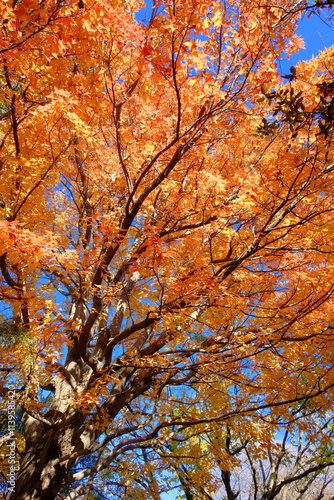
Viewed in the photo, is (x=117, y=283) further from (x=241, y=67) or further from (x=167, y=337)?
(x=241, y=67)

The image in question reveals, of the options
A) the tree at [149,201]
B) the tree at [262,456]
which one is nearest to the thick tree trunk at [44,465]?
the tree at [149,201]

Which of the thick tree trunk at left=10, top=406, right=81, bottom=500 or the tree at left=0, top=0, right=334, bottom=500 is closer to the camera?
the tree at left=0, top=0, right=334, bottom=500

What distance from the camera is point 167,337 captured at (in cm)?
514

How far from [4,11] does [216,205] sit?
3404 millimetres

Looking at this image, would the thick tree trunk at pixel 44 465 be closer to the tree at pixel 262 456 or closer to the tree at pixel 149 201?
the tree at pixel 149 201

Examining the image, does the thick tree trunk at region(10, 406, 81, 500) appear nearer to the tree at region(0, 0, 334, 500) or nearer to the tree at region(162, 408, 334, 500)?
the tree at region(0, 0, 334, 500)

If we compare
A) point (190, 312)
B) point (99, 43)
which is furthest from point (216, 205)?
point (99, 43)

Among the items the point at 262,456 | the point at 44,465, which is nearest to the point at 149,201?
the point at 44,465

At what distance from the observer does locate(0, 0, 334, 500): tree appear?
331cm

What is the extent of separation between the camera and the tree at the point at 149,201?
3312 millimetres

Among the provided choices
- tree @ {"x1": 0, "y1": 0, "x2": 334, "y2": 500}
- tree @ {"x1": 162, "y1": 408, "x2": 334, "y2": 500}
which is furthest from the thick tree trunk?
tree @ {"x1": 162, "y1": 408, "x2": 334, "y2": 500}

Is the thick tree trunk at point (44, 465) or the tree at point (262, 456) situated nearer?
the thick tree trunk at point (44, 465)

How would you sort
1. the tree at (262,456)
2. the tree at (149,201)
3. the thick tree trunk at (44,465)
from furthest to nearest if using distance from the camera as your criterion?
the tree at (262,456)
the thick tree trunk at (44,465)
the tree at (149,201)

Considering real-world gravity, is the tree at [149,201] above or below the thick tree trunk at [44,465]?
above
